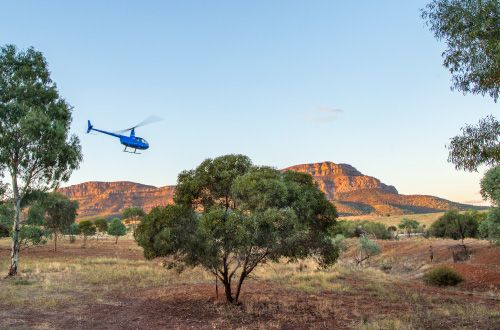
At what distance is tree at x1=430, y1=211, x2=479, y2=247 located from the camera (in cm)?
7275

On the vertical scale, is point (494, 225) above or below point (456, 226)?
above

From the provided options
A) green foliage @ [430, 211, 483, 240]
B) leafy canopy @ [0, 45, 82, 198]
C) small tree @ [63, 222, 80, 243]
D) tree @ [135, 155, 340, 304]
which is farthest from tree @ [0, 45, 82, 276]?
green foliage @ [430, 211, 483, 240]

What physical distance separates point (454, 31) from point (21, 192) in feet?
101

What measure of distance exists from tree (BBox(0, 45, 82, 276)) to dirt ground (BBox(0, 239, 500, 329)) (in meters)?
7.26

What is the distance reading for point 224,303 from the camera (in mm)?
20109

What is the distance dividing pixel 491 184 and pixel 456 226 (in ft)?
115

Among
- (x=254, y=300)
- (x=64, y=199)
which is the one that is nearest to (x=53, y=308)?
(x=254, y=300)

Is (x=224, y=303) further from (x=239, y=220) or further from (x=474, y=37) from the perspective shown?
(x=474, y=37)

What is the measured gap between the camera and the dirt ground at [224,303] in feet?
54.7

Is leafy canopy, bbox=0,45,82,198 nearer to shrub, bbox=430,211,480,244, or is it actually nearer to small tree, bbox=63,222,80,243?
small tree, bbox=63,222,80,243

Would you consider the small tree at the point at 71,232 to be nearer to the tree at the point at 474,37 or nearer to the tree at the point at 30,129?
the tree at the point at 30,129

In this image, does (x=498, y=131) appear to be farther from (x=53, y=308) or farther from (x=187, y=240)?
(x=53, y=308)

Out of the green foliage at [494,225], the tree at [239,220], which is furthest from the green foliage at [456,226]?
the tree at [239,220]

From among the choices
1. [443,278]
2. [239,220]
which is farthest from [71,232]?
[239,220]
